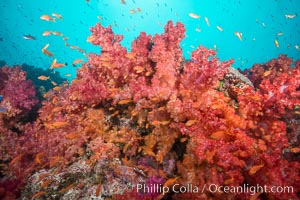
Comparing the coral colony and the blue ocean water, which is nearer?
the coral colony

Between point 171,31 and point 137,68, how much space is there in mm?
1445

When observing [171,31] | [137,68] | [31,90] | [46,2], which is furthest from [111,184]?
[46,2]

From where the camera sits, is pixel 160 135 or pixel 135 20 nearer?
pixel 160 135

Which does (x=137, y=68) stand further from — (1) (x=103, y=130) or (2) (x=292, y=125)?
(2) (x=292, y=125)

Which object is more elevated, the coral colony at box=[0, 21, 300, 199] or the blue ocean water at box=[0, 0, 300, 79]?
the blue ocean water at box=[0, 0, 300, 79]

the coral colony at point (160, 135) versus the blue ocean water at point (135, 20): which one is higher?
the blue ocean water at point (135, 20)

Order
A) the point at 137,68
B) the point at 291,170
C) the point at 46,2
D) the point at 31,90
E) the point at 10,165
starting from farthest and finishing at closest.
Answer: the point at 46,2, the point at 31,90, the point at 10,165, the point at 137,68, the point at 291,170

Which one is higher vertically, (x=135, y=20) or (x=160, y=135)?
(x=135, y=20)

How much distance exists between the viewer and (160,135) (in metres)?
4.50

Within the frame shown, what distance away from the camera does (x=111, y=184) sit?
13.0 feet

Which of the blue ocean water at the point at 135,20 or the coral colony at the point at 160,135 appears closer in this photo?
the coral colony at the point at 160,135

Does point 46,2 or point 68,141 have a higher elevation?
point 46,2

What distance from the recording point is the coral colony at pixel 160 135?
3.58 m

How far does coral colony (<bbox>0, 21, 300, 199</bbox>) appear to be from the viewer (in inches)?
141
